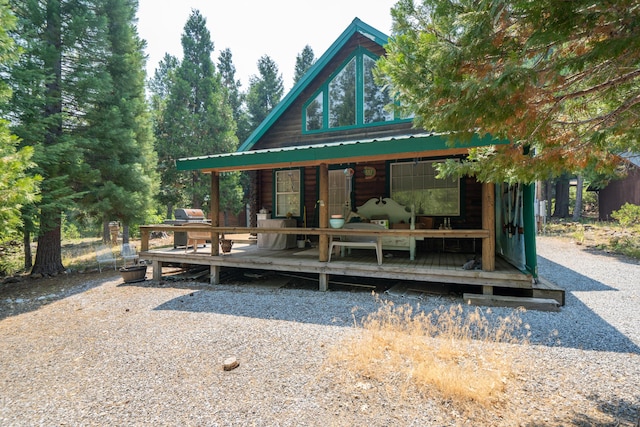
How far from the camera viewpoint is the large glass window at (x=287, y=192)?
9.92 meters

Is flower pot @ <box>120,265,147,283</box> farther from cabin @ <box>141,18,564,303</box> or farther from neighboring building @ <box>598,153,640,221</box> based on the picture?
neighboring building @ <box>598,153,640,221</box>

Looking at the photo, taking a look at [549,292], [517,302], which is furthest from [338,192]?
[549,292]

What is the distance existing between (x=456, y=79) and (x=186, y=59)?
22292 mm

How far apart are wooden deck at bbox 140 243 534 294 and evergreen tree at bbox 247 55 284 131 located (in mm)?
23886

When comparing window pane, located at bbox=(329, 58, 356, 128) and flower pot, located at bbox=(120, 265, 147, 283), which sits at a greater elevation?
window pane, located at bbox=(329, 58, 356, 128)

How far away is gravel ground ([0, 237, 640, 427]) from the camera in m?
2.45

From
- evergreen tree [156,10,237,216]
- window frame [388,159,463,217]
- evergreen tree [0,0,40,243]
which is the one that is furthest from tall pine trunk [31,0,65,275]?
evergreen tree [156,10,237,216]

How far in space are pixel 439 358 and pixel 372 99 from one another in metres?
7.12

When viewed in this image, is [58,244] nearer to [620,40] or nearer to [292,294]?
[292,294]

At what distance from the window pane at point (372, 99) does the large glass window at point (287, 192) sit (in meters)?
2.66

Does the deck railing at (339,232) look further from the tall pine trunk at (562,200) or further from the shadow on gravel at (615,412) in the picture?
the tall pine trunk at (562,200)

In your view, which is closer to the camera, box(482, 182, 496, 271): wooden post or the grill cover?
box(482, 182, 496, 271): wooden post

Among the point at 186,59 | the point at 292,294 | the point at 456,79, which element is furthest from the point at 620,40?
the point at 186,59

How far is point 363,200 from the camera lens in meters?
8.95
